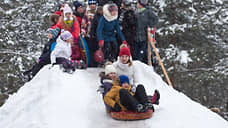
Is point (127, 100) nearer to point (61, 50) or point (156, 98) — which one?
point (156, 98)

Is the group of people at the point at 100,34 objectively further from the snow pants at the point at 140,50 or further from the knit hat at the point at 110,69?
the knit hat at the point at 110,69

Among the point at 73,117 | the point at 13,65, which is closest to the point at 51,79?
the point at 73,117

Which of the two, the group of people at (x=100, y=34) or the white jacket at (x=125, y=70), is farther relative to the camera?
the group of people at (x=100, y=34)

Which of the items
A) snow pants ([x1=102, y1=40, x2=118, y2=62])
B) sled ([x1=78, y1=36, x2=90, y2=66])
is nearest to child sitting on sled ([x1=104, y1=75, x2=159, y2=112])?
snow pants ([x1=102, y1=40, x2=118, y2=62])

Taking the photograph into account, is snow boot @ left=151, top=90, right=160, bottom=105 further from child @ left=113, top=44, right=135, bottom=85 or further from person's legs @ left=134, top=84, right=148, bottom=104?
child @ left=113, top=44, right=135, bottom=85

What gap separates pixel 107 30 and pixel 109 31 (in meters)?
0.07

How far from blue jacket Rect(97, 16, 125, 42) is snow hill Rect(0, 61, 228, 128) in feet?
4.41

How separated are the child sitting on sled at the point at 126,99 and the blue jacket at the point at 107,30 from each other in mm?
2743

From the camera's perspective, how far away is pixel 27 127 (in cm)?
498

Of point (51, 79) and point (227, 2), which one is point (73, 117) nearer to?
point (51, 79)

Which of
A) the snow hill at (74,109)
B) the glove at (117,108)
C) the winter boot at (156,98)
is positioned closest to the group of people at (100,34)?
the snow hill at (74,109)

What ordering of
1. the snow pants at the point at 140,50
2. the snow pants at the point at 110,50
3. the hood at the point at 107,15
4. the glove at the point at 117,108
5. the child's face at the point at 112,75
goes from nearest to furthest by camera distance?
the glove at the point at 117,108
the child's face at the point at 112,75
the hood at the point at 107,15
the snow pants at the point at 110,50
the snow pants at the point at 140,50

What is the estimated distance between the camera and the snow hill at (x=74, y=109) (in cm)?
520

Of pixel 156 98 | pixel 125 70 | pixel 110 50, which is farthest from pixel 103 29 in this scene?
pixel 156 98
